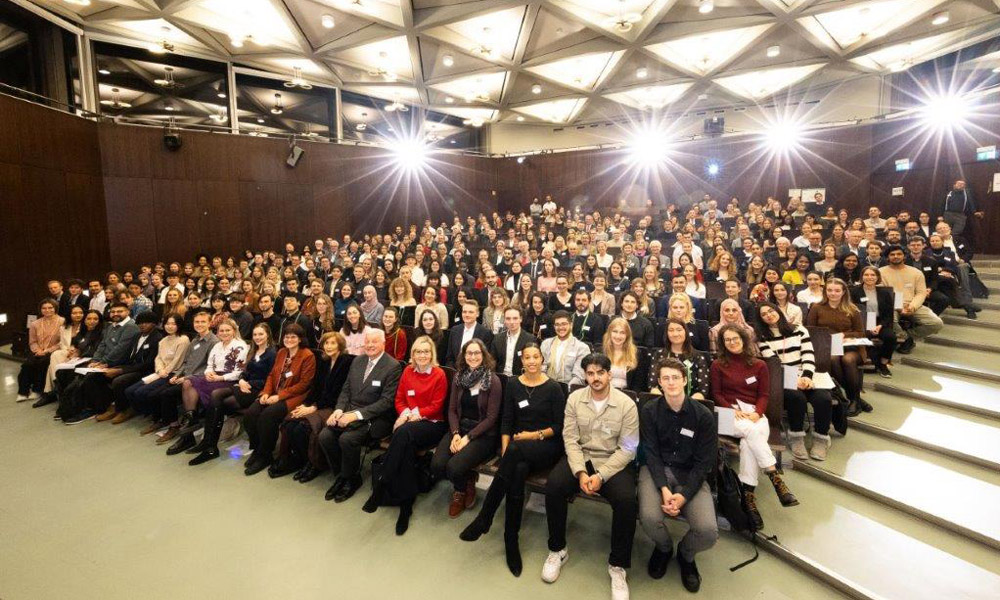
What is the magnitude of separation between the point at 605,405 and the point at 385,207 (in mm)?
11412

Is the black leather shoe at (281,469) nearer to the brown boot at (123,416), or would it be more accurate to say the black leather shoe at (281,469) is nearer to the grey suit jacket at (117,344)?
the brown boot at (123,416)

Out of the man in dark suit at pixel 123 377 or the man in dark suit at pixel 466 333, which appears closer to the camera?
the man in dark suit at pixel 466 333

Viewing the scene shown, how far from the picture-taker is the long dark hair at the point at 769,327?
3.34m

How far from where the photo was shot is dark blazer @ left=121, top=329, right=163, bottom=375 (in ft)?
14.9

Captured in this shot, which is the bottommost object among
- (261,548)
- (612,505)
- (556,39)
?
(261,548)

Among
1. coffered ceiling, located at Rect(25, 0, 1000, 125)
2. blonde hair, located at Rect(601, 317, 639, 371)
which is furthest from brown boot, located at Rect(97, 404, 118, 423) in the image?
coffered ceiling, located at Rect(25, 0, 1000, 125)

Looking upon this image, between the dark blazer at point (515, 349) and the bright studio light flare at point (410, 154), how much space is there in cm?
1047

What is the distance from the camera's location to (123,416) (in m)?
4.44

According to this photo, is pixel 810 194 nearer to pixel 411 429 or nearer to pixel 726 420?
pixel 726 420

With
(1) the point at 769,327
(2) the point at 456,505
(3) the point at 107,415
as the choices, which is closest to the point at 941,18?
(1) the point at 769,327

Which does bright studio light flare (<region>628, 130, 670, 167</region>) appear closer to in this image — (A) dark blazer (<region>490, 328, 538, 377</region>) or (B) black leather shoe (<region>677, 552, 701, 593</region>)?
(A) dark blazer (<region>490, 328, 538, 377</region>)

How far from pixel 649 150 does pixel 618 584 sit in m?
13.4

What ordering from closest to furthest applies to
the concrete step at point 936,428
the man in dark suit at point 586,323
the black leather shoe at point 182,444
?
the concrete step at point 936,428, the black leather shoe at point 182,444, the man in dark suit at point 586,323

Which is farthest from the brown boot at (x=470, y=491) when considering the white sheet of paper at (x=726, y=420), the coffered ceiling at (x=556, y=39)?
the coffered ceiling at (x=556, y=39)
